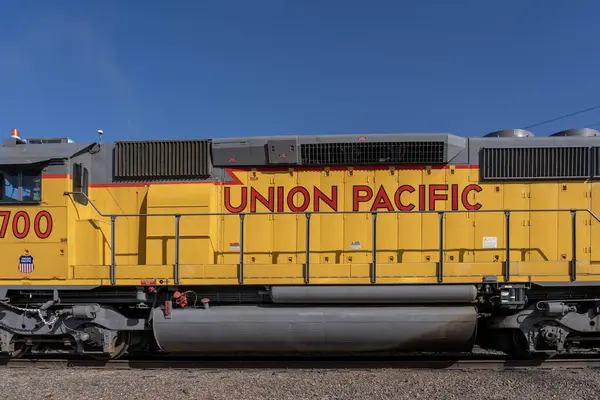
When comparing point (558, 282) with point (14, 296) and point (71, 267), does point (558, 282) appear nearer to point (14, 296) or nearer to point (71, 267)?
point (71, 267)

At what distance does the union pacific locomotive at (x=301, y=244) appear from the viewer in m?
6.11

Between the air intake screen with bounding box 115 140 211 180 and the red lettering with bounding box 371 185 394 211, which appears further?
the air intake screen with bounding box 115 140 211 180

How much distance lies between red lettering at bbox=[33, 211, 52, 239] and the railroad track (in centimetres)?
193

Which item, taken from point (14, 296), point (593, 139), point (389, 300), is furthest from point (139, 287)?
point (593, 139)

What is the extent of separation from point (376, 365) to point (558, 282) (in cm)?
270

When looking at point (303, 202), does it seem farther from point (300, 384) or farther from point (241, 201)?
point (300, 384)

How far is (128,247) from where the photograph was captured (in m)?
6.80

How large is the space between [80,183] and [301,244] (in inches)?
133

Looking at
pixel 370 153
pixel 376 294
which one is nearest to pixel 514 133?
pixel 370 153

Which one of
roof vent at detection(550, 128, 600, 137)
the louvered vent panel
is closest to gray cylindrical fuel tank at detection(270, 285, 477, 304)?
the louvered vent panel

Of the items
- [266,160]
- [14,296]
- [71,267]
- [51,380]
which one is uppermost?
[266,160]

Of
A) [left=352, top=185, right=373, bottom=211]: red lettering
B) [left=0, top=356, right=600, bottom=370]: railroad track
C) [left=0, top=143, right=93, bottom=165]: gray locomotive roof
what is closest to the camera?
[left=0, top=143, right=93, bottom=165]: gray locomotive roof

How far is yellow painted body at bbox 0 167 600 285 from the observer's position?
6.26 m

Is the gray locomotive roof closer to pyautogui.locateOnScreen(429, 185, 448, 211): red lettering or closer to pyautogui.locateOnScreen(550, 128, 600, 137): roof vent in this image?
pyautogui.locateOnScreen(429, 185, 448, 211): red lettering
